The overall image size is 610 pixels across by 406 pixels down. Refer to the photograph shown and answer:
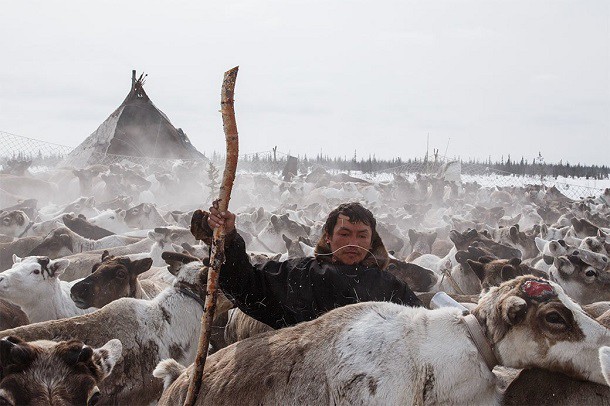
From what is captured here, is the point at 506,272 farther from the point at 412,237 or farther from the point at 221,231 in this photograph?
the point at 412,237

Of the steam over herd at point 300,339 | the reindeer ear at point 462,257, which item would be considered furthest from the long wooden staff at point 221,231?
the reindeer ear at point 462,257

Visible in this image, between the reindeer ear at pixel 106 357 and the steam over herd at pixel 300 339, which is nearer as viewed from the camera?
the steam over herd at pixel 300 339

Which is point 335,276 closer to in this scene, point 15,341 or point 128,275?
point 15,341

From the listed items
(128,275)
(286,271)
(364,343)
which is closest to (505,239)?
(128,275)

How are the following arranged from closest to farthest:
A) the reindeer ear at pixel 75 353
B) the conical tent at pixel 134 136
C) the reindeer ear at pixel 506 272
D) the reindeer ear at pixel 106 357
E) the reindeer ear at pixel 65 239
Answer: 1. the reindeer ear at pixel 75 353
2. the reindeer ear at pixel 106 357
3. the reindeer ear at pixel 506 272
4. the reindeer ear at pixel 65 239
5. the conical tent at pixel 134 136

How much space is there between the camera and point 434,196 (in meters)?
28.8

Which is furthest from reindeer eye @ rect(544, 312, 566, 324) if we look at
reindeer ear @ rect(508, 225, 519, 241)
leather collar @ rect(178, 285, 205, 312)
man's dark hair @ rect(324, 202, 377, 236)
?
reindeer ear @ rect(508, 225, 519, 241)

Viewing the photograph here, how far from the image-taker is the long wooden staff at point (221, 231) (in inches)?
117

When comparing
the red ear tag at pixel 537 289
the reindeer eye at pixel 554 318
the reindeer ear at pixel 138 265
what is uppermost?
the red ear tag at pixel 537 289

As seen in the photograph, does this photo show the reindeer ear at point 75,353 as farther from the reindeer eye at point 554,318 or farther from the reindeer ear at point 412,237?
the reindeer ear at point 412,237

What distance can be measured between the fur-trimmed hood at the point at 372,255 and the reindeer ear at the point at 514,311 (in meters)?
1.18

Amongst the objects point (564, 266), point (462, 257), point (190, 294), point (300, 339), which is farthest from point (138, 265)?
point (564, 266)

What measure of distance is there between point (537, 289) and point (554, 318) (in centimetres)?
16

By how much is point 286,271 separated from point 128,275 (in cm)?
285
